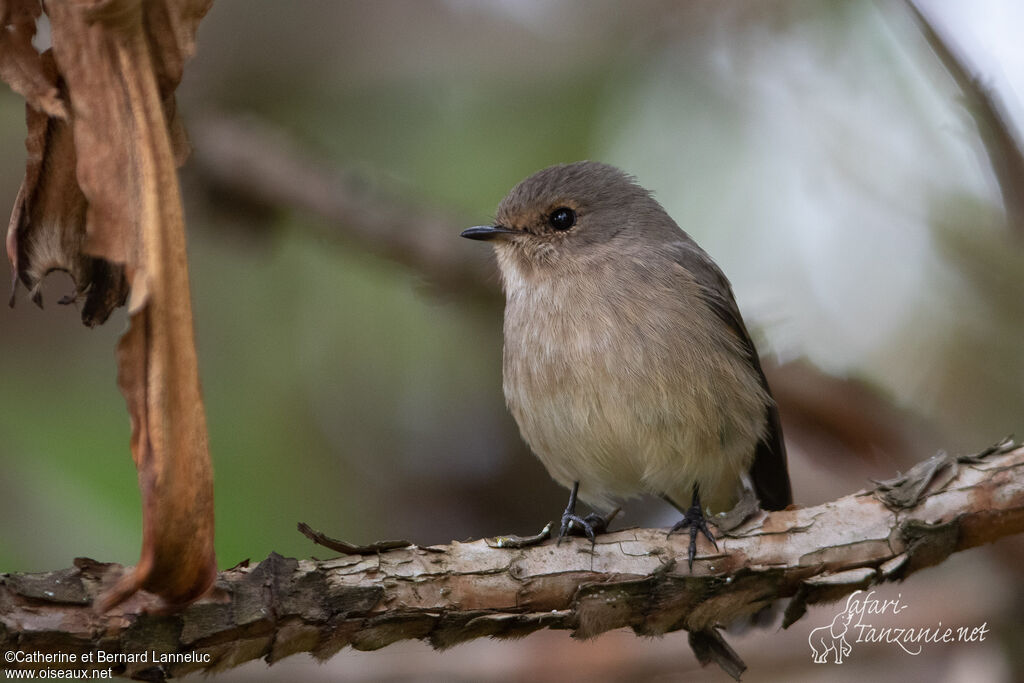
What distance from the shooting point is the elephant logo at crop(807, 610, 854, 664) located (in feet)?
13.3

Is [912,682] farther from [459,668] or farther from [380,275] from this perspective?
[380,275]

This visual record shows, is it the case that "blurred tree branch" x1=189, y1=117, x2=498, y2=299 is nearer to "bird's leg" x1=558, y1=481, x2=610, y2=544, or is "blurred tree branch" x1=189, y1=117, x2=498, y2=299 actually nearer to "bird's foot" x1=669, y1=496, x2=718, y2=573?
"bird's leg" x1=558, y1=481, x2=610, y2=544

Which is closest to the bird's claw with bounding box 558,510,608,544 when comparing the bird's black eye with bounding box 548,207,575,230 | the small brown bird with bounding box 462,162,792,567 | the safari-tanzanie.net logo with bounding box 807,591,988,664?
the small brown bird with bounding box 462,162,792,567

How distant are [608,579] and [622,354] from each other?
51.4 inches

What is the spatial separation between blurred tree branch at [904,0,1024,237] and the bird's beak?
79.1 inches

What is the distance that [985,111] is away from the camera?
11.5 ft

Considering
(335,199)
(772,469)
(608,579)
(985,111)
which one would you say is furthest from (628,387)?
(335,199)

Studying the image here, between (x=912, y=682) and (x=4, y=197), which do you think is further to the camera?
(x=4, y=197)

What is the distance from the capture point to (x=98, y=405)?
4.72m

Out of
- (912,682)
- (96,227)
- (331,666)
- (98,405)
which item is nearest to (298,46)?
(98,405)

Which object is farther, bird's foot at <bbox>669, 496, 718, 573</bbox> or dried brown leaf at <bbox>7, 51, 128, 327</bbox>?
bird's foot at <bbox>669, 496, 718, 573</bbox>

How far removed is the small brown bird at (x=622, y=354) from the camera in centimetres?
414

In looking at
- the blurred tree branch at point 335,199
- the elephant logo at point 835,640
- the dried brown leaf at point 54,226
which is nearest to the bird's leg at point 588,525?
the elephant logo at point 835,640

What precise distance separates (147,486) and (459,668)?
250 cm
